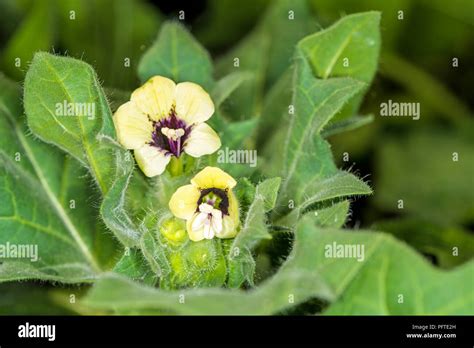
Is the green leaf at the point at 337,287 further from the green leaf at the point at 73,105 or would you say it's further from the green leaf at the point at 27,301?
the green leaf at the point at 27,301

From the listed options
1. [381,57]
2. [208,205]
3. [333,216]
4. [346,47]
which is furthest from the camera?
[381,57]

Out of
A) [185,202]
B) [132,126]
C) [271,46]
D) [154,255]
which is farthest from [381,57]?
[154,255]

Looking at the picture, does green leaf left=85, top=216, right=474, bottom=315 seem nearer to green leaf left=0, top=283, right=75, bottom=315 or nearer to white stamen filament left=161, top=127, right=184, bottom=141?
white stamen filament left=161, top=127, right=184, bottom=141

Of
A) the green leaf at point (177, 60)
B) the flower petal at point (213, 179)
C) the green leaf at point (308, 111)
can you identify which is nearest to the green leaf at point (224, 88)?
the green leaf at point (177, 60)

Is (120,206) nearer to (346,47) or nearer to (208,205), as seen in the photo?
(208,205)
